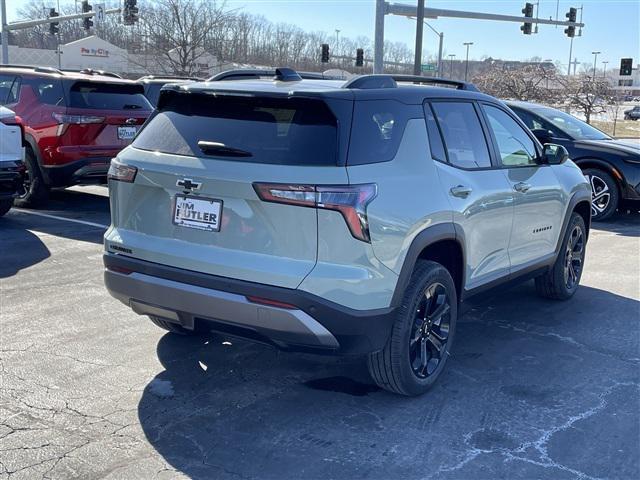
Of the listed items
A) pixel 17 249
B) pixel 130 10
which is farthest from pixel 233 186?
pixel 130 10

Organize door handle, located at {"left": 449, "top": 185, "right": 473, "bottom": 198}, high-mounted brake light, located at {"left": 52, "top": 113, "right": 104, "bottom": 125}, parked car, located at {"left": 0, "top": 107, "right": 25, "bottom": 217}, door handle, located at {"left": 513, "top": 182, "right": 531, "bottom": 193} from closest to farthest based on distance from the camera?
door handle, located at {"left": 449, "top": 185, "right": 473, "bottom": 198}
door handle, located at {"left": 513, "top": 182, "right": 531, "bottom": 193}
parked car, located at {"left": 0, "top": 107, "right": 25, "bottom": 217}
high-mounted brake light, located at {"left": 52, "top": 113, "right": 104, "bottom": 125}

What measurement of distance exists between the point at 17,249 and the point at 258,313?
4.84 metres

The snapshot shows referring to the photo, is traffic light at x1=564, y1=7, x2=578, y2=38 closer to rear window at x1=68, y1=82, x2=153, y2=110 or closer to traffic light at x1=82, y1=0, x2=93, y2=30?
traffic light at x1=82, y1=0, x2=93, y2=30

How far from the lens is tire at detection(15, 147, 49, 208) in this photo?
9.69 metres

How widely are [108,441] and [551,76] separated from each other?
34.3 m

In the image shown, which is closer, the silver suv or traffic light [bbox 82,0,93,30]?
the silver suv

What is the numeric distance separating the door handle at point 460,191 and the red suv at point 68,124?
20.9 feet

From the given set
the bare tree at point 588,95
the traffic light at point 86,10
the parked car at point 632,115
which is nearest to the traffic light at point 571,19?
the bare tree at point 588,95

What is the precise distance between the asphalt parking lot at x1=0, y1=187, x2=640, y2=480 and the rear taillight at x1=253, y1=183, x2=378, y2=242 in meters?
1.11

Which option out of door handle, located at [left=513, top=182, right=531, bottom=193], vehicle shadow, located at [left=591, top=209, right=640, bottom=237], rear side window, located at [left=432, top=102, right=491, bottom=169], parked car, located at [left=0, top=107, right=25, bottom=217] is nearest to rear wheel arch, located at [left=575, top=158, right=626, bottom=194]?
vehicle shadow, located at [left=591, top=209, right=640, bottom=237]

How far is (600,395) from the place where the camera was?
4.32 meters

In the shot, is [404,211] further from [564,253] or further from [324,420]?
[564,253]

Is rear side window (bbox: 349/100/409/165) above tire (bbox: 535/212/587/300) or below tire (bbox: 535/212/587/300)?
above

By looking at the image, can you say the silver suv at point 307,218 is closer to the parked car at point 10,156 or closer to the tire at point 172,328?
the tire at point 172,328
